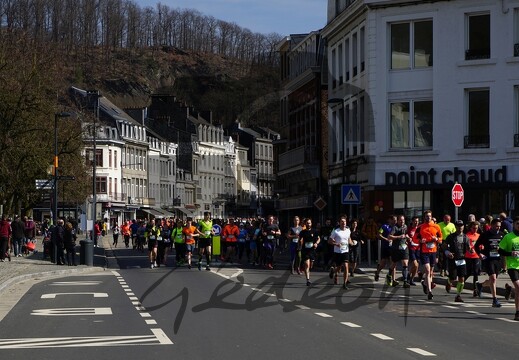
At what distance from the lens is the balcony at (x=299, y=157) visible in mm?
71188

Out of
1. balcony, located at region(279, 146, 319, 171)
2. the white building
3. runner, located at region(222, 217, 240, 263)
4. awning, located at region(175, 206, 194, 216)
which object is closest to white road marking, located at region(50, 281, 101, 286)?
runner, located at region(222, 217, 240, 263)

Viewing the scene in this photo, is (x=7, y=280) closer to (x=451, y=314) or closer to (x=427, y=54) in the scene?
(x=451, y=314)

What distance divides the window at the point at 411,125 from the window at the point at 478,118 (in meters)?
1.61

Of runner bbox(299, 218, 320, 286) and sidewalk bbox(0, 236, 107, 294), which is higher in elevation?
runner bbox(299, 218, 320, 286)

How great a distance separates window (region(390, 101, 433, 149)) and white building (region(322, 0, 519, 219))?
39mm

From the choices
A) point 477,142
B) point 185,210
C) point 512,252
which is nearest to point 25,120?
point 477,142

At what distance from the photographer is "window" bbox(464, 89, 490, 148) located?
48562 millimetres

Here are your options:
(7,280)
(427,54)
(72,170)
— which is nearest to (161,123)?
(72,170)

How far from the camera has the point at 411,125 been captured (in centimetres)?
5019

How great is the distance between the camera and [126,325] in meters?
18.9

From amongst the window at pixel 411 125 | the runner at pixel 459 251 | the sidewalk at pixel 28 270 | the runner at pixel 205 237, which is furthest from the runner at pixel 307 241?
the window at pixel 411 125

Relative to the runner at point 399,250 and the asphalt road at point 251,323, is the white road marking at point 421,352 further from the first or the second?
the runner at point 399,250

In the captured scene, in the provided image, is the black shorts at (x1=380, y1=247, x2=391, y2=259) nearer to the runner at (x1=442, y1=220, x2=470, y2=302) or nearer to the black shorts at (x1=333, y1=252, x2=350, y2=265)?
the black shorts at (x1=333, y1=252, x2=350, y2=265)

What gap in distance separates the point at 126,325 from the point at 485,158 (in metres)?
31.8
